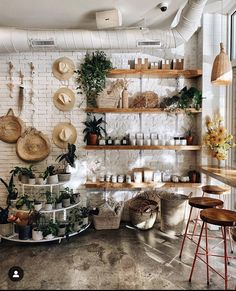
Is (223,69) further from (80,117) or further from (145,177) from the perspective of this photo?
(80,117)

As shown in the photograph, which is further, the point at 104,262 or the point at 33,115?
the point at 33,115

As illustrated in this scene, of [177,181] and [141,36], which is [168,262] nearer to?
[177,181]

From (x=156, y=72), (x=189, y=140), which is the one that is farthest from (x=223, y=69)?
(x=189, y=140)

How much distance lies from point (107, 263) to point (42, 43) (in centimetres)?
299

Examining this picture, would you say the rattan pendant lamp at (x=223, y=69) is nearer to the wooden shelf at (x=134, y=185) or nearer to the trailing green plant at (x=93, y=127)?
the wooden shelf at (x=134, y=185)

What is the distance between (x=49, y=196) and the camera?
313 cm

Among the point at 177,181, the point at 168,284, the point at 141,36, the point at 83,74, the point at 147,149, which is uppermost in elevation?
the point at 141,36

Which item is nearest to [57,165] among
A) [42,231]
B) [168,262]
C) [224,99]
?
[42,231]

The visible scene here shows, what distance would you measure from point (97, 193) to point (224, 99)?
2.49 m

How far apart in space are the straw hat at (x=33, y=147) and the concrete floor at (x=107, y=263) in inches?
50.2

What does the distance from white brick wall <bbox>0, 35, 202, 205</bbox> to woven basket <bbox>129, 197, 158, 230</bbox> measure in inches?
16.9

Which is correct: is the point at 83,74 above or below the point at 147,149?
above

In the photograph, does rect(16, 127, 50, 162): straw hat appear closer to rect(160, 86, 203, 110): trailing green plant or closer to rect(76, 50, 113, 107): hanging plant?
rect(76, 50, 113, 107): hanging plant

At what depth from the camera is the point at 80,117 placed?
3703mm
